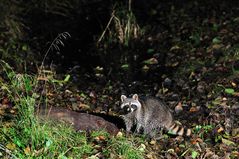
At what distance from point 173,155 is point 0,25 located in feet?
17.0

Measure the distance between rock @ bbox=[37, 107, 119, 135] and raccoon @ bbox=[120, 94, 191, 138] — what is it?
0.87 feet

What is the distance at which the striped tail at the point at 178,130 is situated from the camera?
624 centimetres

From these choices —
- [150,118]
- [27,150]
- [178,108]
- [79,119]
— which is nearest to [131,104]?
[150,118]

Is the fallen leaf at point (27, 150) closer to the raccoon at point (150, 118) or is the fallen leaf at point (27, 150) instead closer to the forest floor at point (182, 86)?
the forest floor at point (182, 86)

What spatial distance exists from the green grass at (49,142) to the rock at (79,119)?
0.17 m

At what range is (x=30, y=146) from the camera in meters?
5.22

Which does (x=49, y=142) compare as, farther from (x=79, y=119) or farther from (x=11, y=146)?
(x=79, y=119)

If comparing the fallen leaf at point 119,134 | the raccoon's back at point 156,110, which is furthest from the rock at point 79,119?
the raccoon's back at point 156,110

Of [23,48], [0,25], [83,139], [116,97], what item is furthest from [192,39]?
[83,139]

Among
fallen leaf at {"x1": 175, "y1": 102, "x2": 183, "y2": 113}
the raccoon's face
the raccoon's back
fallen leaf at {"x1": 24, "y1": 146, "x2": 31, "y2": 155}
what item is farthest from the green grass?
fallen leaf at {"x1": 175, "y1": 102, "x2": 183, "y2": 113}

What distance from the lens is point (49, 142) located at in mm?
5098

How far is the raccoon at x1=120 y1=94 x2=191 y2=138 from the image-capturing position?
627 cm

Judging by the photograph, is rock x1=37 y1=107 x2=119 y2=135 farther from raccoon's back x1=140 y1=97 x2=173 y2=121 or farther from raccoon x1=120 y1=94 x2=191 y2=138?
raccoon's back x1=140 y1=97 x2=173 y2=121

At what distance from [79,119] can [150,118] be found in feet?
2.94
